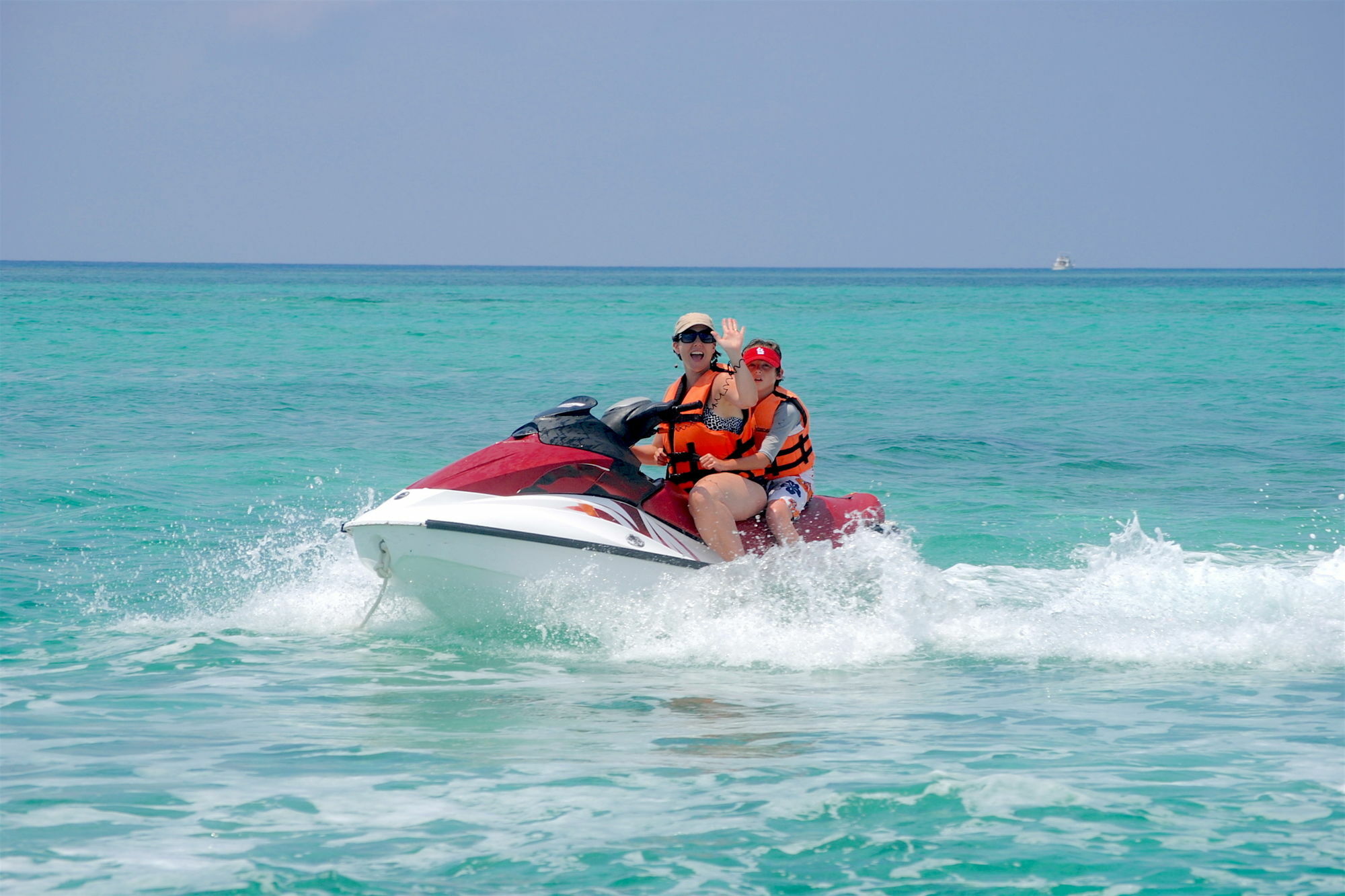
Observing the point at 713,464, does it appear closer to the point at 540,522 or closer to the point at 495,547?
the point at 540,522

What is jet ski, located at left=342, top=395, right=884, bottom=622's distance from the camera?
5160 millimetres

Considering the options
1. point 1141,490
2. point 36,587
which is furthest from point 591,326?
point 36,587

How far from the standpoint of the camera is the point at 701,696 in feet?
16.0

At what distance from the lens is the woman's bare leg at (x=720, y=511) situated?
18.5 feet

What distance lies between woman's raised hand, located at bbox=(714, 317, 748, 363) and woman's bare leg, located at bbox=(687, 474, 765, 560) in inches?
22.2

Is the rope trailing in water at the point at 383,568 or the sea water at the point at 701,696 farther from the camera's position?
the rope trailing in water at the point at 383,568

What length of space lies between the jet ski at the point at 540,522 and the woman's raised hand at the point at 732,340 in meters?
0.33

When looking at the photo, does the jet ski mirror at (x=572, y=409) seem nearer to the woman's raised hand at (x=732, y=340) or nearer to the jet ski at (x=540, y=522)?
→ the jet ski at (x=540, y=522)

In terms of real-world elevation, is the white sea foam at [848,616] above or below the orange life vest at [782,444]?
below

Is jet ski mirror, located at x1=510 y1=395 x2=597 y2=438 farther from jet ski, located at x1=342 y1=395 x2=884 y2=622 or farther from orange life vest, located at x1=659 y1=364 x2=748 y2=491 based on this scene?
orange life vest, located at x1=659 y1=364 x2=748 y2=491

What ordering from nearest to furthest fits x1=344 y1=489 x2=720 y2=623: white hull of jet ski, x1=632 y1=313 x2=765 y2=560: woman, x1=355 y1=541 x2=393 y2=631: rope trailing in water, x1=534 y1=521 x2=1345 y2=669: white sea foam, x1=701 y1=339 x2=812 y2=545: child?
1. x1=344 y1=489 x2=720 y2=623: white hull of jet ski
2. x1=355 y1=541 x2=393 y2=631: rope trailing in water
3. x1=534 y1=521 x2=1345 y2=669: white sea foam
4. x1=632 y1=313 x2=765 y2=560: woman
5. x1=701 y1=339 x2=812 y2=545: child

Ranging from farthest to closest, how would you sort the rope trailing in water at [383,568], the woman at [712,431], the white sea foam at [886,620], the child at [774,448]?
1. the child at [774,448]
2. the woman at [712,431]
3. the white sea foam at [886,620]
4. the rope trailing in water at [383,568]

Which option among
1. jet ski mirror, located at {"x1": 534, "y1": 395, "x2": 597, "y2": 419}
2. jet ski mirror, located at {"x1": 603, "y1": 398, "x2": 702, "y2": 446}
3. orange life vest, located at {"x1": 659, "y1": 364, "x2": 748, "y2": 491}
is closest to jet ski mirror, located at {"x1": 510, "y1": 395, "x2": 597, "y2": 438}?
jet ski mirror, located at {"x1": 534, "y1": 395, "x2": 597, "y2": 419}

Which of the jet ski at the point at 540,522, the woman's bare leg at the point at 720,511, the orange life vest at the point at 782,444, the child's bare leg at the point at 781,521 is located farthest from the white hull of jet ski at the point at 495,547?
the orange life vest at the point at 782,444
